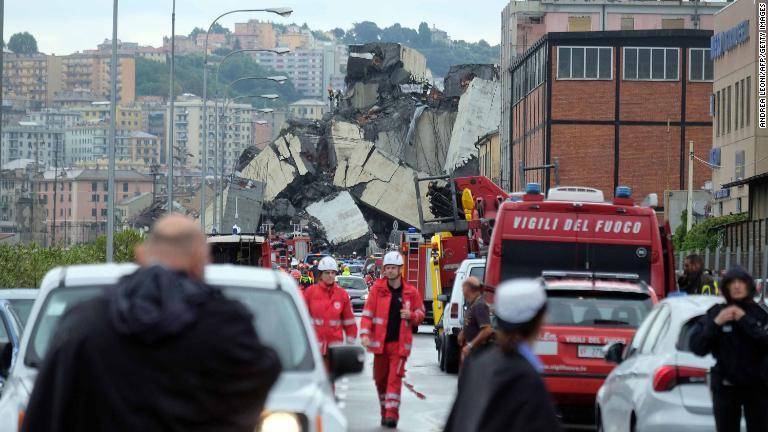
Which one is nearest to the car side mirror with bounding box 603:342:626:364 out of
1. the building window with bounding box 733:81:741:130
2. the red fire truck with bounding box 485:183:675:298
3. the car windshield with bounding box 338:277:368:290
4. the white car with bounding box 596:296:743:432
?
the white car with bounding box 596:296:743:432

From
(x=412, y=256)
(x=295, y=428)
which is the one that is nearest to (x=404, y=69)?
(x=412, y=256)

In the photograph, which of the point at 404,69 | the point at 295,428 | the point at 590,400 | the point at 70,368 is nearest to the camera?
the point at 70,368

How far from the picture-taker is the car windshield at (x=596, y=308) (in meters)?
16.0

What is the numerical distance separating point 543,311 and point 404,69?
5602 inches

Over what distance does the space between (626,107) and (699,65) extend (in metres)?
4.29

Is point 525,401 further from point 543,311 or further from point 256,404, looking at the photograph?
point 256,404

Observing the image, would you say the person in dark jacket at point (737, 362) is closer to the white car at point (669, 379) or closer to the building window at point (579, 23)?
the white car at point (669, 379)

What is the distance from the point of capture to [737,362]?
10867 millimetres

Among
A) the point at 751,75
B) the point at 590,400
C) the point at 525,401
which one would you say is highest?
the point at 751,75

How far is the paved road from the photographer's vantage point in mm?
17781

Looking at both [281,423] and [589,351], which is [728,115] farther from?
[281,423]

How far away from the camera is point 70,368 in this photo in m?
5.08

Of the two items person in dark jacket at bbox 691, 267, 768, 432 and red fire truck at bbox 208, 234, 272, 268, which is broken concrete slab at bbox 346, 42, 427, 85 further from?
person in dark jacket at bbox 691, 267, 768, 432

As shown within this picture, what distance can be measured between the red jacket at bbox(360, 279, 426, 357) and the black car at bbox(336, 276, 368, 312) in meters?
36.7
